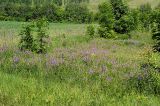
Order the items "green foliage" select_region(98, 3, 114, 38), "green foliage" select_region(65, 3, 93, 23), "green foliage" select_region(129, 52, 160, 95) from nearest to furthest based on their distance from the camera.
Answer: "green foliage" select_region(129, 52, 160, 95), "green foliage" select_region(98, 3, 114, 38), "green foliage" select_region(65, 3, 93, 23)

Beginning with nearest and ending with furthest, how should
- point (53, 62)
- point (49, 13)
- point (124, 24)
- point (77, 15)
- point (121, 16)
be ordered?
1. point (53, 62)
2. point (124, 24)
3. point (121, 16)
4. point (49, 13)
5. point (77, 15)

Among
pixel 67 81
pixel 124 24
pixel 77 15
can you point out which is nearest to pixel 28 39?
pixel 67 81

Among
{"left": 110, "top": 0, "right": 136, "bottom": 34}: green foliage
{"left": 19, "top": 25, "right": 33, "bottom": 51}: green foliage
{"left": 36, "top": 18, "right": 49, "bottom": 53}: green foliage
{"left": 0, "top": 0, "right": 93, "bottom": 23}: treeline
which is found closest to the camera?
{"left": 36, "top": 18, "right": 49, "bottom": 53}: green foliage

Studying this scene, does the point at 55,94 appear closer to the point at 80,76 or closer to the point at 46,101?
the point at 46,101

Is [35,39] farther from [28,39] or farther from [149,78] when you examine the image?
[149,78]

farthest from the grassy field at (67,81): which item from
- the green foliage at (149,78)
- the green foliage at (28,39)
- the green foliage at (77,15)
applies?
the green foliage at (77,15)

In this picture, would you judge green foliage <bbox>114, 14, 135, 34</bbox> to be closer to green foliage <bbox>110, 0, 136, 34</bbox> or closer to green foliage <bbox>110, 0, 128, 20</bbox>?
green foliage <bbox>110, 0, 136, 34</bbox>

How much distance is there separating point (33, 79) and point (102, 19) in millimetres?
23039

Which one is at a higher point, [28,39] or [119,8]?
[28,39]

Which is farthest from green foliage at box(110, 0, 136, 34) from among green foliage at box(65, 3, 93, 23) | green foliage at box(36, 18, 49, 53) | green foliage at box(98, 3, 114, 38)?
green foliage at box(65, 3, 93, 23)

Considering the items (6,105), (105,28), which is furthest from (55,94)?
(105,28)

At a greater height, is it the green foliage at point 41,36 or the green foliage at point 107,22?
the green foliage at point 41,36

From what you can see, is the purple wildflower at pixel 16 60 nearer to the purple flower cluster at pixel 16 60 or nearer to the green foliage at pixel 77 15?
the purple flower cluster at pixel 16 60

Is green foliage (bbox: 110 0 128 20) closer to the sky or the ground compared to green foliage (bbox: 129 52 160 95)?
closer to the ground
